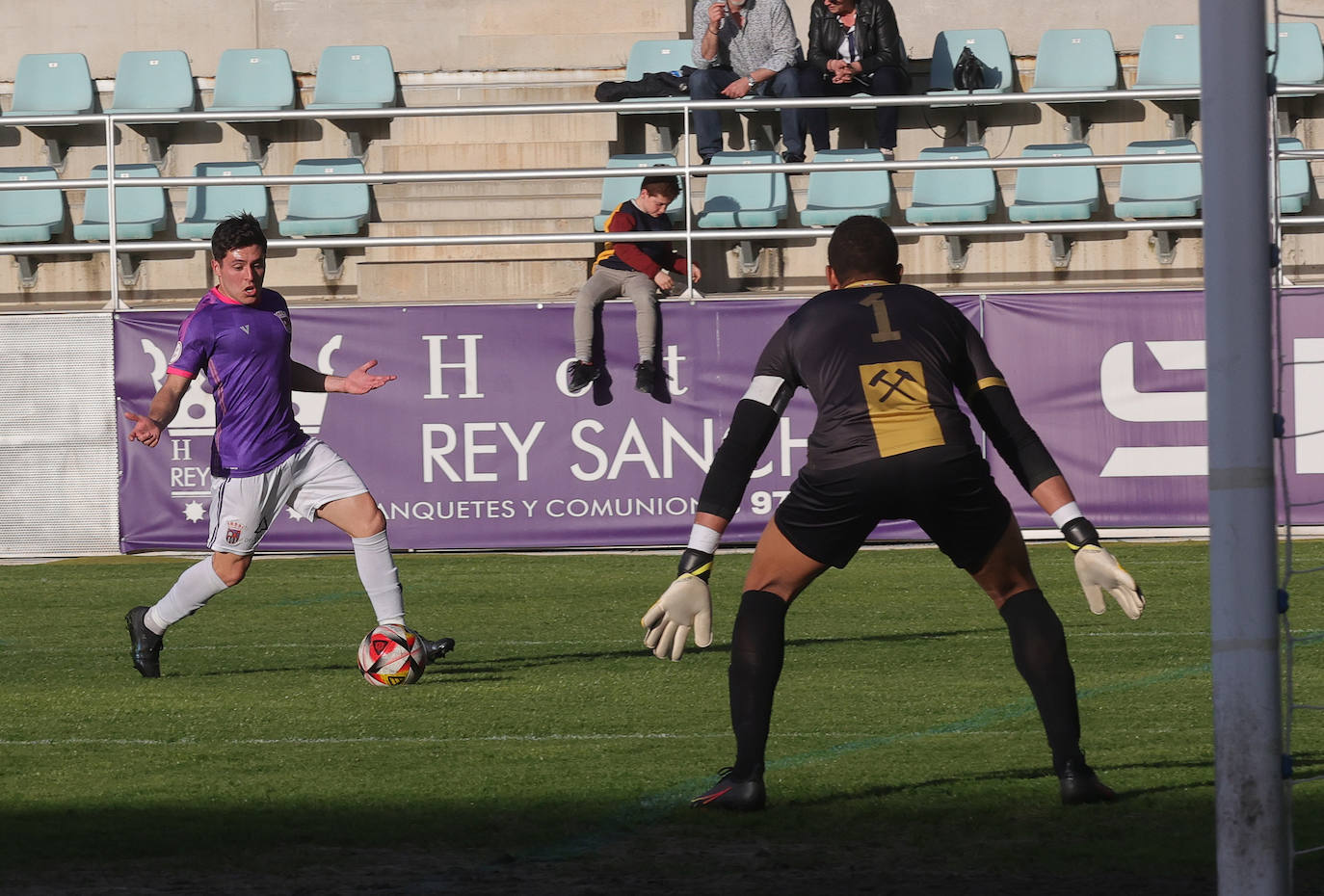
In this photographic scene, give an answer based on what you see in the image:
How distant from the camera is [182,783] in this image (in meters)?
6.39

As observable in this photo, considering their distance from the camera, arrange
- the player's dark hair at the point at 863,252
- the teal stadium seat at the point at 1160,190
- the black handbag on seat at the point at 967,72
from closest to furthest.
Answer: the player's dark hair at the point at 863,252 → the teal stadium seat at the point at 1160,190 → the black handbag on seat at the point at 967,72

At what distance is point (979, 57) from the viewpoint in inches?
731

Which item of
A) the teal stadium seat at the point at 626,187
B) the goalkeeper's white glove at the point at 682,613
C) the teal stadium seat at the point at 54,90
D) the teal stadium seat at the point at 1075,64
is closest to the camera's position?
the goalkeeper's white glove at the point at 682,613

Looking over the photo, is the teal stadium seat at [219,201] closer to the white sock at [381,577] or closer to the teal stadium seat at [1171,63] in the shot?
the teal stadium seat at [1171,63]

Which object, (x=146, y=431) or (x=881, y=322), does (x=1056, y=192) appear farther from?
(x=881, y=322)

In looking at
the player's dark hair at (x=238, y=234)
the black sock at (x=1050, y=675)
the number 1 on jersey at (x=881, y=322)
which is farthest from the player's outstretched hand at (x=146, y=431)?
the black sock at (x=1050, y=675)

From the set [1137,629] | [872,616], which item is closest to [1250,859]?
[1137,629]

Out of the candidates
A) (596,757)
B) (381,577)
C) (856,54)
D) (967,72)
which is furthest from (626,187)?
(596,757)

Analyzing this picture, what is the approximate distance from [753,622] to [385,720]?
2.49 metres

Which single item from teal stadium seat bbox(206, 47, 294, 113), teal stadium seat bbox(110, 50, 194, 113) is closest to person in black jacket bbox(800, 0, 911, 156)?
teal stadium seat bbox(206, 47, 294, 113)

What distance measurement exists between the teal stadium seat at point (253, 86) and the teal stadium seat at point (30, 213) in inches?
73.3

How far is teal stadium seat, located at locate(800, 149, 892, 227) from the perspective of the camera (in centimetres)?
1716

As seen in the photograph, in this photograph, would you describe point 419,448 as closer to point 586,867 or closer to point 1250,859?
point 586,867

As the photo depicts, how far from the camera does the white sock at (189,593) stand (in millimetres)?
8766
